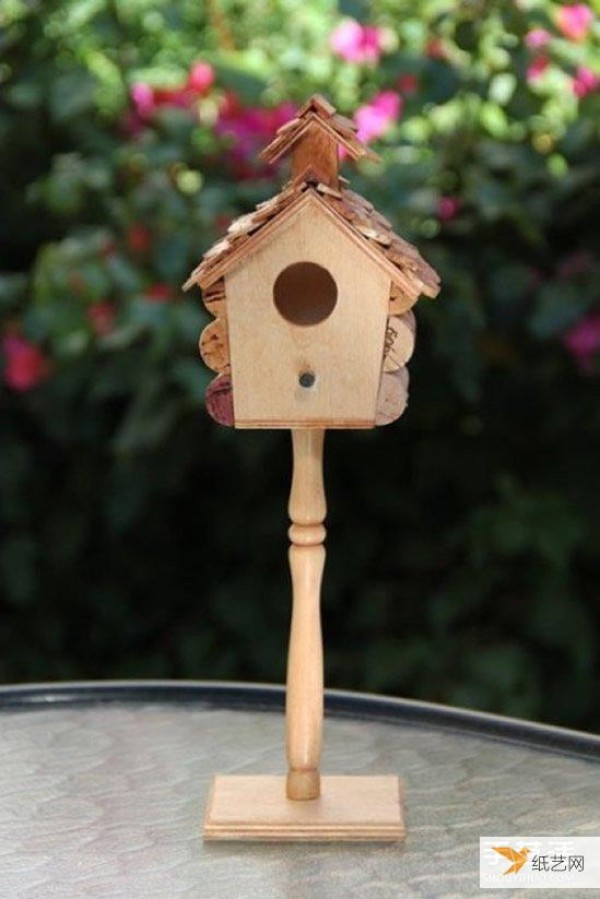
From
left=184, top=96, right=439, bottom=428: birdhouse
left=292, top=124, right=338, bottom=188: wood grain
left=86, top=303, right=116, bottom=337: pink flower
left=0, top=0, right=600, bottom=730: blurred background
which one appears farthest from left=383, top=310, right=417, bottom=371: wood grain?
left=86, top=303, right=116, bottom=337: pink flower

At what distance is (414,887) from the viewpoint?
1.30m

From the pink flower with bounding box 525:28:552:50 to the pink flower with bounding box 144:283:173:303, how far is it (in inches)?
21.2

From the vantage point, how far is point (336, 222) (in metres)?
1.34

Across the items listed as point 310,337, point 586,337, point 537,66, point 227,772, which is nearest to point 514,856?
point 227,772

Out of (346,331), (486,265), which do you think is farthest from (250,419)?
(486,265)

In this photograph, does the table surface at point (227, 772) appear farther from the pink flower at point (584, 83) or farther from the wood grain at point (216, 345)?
the pink flower at point (584, 83)

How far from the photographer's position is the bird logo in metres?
1.32

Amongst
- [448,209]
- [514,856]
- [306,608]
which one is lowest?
[514,856]

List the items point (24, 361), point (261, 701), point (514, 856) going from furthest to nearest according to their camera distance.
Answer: point (24, 361), point (261, 701), point (514, 856)

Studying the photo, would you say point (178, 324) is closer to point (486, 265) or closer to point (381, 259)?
point (486, 265)

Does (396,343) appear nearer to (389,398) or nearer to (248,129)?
(389,398)

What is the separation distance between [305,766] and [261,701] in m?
0.28

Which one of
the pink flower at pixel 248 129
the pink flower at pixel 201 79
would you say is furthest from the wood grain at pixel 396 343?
the pink flower at pixel 201 79

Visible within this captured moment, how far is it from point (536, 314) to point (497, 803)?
0.92 meters
